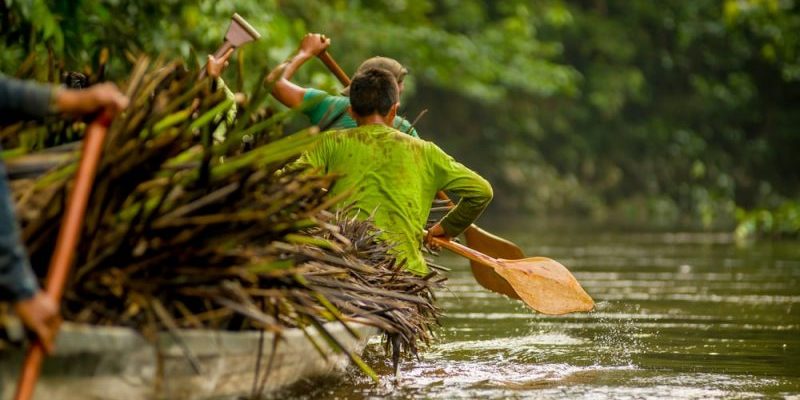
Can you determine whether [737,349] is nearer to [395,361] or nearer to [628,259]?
[395,361]

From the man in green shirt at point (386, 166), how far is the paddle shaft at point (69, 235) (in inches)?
90.7

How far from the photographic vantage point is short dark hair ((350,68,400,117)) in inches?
270

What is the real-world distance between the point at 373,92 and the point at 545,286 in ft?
5.69

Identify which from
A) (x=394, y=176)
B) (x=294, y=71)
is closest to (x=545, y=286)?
(x=394, y=176)

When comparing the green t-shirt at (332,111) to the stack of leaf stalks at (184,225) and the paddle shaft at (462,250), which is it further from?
the stack of leaf stalks at (184,225)

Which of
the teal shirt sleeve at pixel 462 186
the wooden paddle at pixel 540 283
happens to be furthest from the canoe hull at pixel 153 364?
the wooden paddle at pixel 540 283

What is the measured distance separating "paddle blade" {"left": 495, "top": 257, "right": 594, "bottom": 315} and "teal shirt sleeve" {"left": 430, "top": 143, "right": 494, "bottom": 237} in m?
0.65

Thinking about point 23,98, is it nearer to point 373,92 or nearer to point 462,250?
point 373,92

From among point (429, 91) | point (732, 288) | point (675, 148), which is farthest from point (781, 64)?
point (732, 288)

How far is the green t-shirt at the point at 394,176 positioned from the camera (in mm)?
6875

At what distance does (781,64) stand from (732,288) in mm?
25523

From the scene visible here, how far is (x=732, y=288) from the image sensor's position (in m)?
11.8

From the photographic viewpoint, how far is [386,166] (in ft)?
22.6

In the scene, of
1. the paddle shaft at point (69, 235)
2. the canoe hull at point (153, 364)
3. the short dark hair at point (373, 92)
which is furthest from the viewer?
the short dark hair at point (373, 92)
